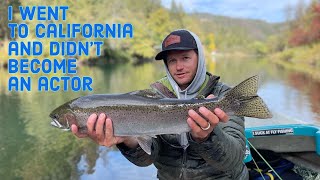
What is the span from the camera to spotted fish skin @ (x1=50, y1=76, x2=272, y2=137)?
2.76 metres

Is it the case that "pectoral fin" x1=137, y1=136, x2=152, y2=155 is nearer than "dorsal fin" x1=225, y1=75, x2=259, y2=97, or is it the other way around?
"dorsal fin" x1=225, y1=75, x2=259, y2=97

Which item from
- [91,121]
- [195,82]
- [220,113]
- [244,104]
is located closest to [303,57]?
[195,82]

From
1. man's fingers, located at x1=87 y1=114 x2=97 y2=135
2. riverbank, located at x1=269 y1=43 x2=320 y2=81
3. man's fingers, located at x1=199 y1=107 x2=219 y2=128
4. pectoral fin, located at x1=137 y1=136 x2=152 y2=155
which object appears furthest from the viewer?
riverbank, located at x1=269 y1=43 x2=320 y2=81

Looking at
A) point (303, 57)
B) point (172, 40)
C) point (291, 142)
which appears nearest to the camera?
→ point (172, 40)

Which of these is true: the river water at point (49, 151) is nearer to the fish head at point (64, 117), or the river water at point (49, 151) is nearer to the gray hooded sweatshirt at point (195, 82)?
the gray hooded sweatshirt at point (195, 82)

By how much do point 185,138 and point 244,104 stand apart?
562 millimetres

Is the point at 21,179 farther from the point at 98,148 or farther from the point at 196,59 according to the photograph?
the point at 196,59

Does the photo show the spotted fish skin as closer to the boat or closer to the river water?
the river water

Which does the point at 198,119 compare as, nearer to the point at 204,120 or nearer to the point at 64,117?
the point at 204,120

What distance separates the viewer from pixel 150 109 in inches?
115

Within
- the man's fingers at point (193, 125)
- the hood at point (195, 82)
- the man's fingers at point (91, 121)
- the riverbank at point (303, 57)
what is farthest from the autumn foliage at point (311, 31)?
the man's fingers at point (91, 121)

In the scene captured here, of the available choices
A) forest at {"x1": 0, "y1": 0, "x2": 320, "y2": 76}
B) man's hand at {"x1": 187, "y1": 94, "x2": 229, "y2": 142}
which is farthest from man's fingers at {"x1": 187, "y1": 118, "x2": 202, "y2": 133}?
forest at {"x1": 0, "y1": 0, "x2": 320, "y2": 76}

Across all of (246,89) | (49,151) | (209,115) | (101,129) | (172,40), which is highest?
(172,40)

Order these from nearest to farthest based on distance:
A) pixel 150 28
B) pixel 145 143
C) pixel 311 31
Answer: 1. pixel 145 143
2. pixel 311 31
3. pixel 150 28
